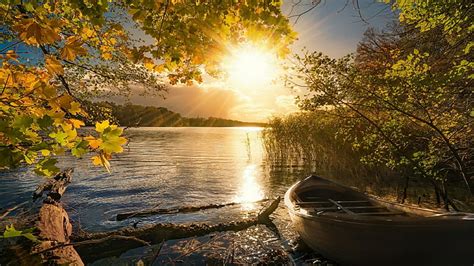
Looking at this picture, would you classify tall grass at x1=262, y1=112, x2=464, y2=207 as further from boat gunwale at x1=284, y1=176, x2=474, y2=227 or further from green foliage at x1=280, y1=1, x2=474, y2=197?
boat gunwale at x1=284, y1=176, x2=474, y2=227

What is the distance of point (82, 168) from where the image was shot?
74.5ft

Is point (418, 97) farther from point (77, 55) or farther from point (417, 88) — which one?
point (77, 55)

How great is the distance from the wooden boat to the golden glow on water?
578cm

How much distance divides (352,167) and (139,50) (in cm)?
1793

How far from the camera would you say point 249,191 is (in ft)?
53.8

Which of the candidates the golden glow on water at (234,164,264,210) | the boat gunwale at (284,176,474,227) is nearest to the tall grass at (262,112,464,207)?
the golden glow on water at (234,164,264,210)

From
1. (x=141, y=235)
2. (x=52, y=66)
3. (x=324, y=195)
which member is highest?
(x=52, y=66)

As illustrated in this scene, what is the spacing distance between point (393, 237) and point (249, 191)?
11423mm

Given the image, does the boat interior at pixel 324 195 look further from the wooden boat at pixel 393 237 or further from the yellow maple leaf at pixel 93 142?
the yellow maple leaf at pixel 93 142

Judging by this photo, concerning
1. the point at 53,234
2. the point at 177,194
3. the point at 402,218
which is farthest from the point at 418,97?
the point at 177,194

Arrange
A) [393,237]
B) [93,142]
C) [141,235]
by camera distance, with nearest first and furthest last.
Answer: [93,142] < [393,237] < [141,235]

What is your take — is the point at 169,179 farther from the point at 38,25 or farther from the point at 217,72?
the point at 38,25

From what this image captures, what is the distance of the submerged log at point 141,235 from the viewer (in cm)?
715

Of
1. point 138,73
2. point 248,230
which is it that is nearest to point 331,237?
point 248,230
